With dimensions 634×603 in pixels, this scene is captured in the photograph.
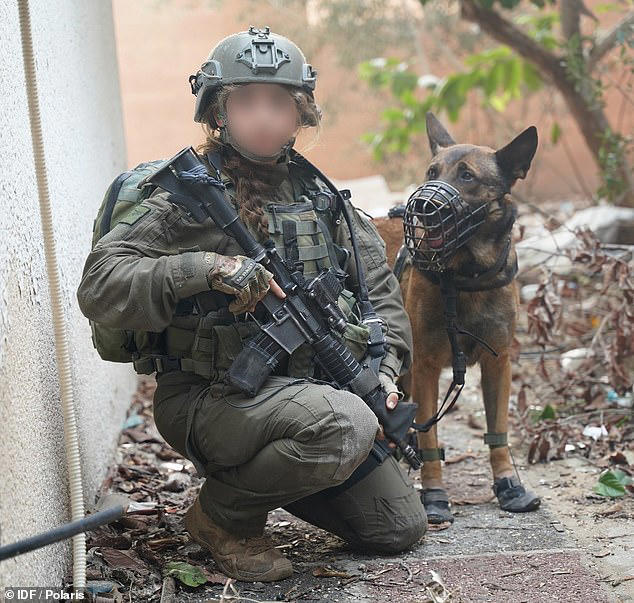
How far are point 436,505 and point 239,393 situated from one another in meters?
1.30

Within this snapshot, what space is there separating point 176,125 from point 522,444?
46.1 ft

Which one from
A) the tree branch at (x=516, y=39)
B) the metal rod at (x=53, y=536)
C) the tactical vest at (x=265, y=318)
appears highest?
the tree branch at (x=516, y=39)

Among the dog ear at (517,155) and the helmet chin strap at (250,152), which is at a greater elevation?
the helmet chin strap at (250,152)

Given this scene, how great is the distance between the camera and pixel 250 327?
10.6ft

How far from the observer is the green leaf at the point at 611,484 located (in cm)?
415

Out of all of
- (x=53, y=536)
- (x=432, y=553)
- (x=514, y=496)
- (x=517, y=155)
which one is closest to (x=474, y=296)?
(x=517, y=155)

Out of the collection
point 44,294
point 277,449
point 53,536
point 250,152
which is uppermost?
point 250,152

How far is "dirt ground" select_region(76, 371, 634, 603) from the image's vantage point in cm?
315

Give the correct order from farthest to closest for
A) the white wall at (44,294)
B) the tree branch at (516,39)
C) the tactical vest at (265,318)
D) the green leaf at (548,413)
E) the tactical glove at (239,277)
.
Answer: the tree branch at (516,39), the green leaf at (548,413), the tactical vest at (265,318), the tactical glove at (239,277), the white wall at (44,294)

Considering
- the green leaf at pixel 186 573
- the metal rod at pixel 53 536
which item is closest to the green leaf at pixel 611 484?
the green leaf at pixel 186 573

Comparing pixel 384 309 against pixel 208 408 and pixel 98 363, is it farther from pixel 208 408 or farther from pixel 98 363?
pixel 98 363

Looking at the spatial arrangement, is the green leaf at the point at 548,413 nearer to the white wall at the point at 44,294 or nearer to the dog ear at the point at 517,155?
the dog ear at the point at 517,155

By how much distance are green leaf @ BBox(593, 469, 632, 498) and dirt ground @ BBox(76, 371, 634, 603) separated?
55 millimetres

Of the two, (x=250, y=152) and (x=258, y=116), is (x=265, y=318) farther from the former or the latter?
(x=258, y=116)
